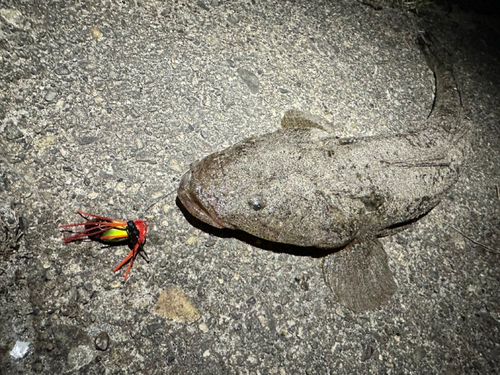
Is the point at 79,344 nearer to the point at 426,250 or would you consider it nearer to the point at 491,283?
the point at 426,250

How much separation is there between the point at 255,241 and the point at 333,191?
75 cm

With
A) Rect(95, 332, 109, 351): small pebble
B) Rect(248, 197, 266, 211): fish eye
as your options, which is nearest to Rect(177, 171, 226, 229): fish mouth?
Rect(248, 197, 266, 211): fish eye

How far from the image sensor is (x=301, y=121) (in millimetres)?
3240

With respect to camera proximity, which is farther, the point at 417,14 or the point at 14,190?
the point at 417,14

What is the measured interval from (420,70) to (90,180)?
381 cm

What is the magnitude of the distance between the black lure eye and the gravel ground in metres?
0.18

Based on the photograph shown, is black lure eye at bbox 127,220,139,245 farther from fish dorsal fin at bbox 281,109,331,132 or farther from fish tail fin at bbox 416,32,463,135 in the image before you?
fish tail fin at bbox 416,32,463,135

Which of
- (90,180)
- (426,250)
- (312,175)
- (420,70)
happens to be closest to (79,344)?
(90,180)

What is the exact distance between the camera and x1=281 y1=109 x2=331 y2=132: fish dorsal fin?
323 centimetres

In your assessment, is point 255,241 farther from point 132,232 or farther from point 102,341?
point 102,341

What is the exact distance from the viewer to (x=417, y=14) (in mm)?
4402

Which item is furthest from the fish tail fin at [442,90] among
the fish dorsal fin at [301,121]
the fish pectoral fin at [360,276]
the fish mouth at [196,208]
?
the fish mouth at [196,208]

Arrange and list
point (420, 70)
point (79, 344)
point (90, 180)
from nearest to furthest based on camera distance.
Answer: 1. point (79, 344)
2. point (90, 180)
3. point (420, 70)

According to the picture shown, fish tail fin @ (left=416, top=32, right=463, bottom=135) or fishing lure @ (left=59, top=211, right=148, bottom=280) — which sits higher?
fish tail fin @ (left=416, top=32, right=463, bottom=135)
